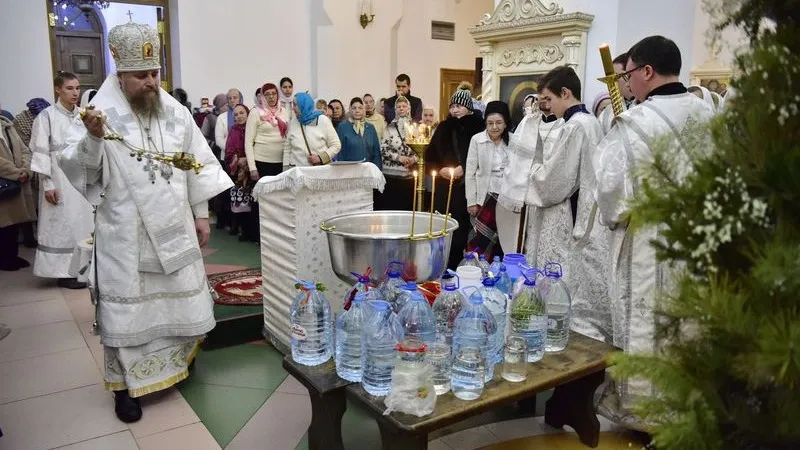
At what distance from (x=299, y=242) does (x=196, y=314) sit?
2.21 ft

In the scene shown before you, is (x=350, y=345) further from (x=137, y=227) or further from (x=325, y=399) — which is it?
(x=137, y=227)

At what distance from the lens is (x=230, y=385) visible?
3.38 m

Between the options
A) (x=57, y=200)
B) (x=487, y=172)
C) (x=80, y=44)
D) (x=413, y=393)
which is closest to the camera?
(x=413, y=393)

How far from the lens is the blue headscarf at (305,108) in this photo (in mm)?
5977

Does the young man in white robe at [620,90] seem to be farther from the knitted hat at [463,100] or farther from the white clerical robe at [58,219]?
the white clerical robe at [58,219]

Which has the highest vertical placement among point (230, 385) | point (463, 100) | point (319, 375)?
point (463, 100)

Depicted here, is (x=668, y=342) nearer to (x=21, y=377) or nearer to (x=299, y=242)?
(x=299, y=242)

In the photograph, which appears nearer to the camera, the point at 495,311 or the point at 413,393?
the point at 413,393

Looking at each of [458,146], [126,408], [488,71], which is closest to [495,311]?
[126,408]

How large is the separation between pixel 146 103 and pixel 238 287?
2213 millimetres

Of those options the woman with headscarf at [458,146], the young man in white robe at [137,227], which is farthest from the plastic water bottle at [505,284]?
the woman with headscarf at [458,146]

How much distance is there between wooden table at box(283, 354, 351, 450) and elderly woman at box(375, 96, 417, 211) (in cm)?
412

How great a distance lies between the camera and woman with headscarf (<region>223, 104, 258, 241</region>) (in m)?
6.80

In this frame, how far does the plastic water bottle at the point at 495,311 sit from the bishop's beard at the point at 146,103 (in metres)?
1.88
